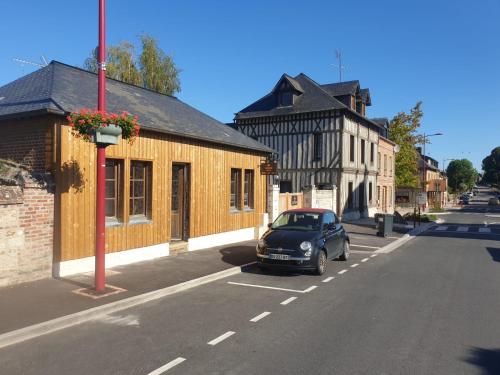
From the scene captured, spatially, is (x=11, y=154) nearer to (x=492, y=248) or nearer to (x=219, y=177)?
(x=219, y=177)

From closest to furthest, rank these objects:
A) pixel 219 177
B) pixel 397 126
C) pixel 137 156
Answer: pixel 137 156 < pixel 219 177 < pixel 397 126

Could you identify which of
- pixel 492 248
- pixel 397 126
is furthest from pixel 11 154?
pixel 397 126

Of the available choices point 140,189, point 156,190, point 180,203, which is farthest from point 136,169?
point 180,203

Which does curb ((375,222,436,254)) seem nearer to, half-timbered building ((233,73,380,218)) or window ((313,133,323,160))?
half-timbered building ((233,73,380,218))

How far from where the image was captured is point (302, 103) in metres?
27.5

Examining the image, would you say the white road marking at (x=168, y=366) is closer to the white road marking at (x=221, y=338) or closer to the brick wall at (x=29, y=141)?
the white road marking at (x=221, y=338)

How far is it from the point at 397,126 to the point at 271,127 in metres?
20.4

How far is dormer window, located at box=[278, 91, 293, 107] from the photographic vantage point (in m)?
27.9

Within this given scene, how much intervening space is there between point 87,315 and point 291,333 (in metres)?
3.27

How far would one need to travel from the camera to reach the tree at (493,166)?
124m

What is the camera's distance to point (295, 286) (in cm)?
926

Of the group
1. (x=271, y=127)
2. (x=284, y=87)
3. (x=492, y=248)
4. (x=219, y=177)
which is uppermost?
(x=284, y=87)

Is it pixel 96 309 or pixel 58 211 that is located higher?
pixel 58 211

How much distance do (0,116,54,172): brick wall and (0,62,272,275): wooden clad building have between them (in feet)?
0.07
